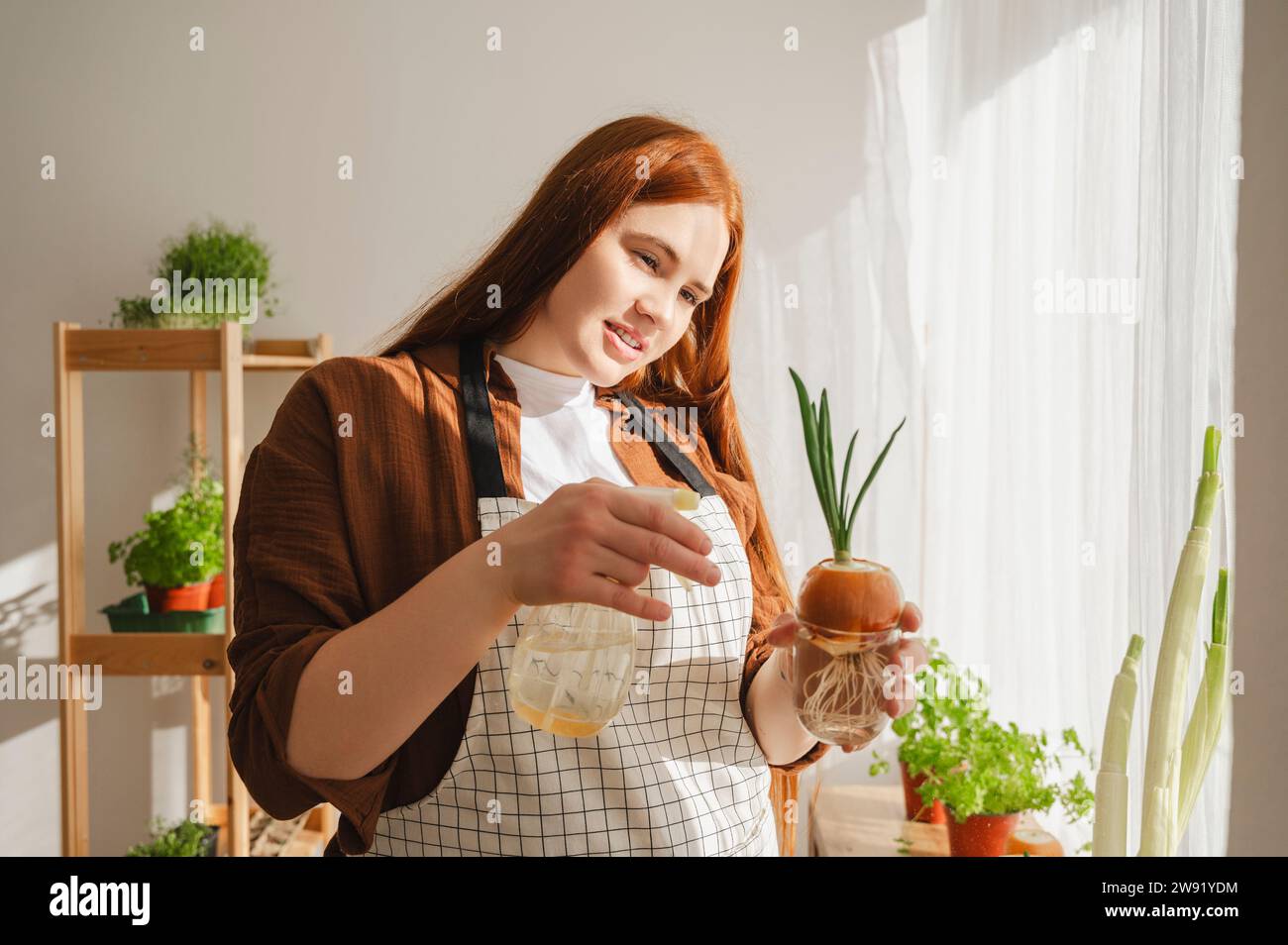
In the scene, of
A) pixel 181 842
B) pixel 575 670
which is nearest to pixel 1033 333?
pixel 575 670

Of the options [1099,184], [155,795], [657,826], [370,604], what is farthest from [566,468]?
[155,795]

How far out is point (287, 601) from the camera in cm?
76

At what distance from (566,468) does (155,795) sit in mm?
1559

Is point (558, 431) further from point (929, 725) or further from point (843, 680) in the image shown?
point (929, 725)

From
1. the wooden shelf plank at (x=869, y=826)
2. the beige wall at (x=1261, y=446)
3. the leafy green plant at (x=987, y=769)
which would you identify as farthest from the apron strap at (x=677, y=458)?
the wooden shelf plank at (x=869, y=826)

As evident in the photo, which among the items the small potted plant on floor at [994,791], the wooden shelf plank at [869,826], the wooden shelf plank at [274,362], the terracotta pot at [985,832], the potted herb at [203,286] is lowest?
the wooden shelf plank at [869,826]

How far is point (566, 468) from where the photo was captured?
97cm

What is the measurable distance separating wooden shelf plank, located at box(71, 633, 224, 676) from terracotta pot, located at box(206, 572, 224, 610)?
103 mm

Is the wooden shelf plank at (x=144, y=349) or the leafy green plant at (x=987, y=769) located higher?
the wooden shelf plank at (x=144, y=349)

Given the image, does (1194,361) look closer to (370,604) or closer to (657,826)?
(657,826)

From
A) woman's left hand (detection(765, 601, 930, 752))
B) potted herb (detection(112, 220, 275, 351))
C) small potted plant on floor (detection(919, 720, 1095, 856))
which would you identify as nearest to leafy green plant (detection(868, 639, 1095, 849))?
small potted plant on floor (detection(919, 720, 1095, 856))

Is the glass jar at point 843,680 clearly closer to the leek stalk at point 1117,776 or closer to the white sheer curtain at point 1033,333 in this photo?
the leek stalk at point 1117,776

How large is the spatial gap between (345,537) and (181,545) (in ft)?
3.56

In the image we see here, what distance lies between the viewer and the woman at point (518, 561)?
25.9 inches
